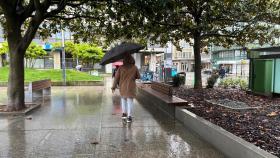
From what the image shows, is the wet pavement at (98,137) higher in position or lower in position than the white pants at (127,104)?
lower

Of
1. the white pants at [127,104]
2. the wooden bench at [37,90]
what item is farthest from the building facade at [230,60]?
the white pants at [127,104]

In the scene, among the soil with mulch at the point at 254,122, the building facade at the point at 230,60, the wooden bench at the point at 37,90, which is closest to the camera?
the soil with mulch at the point at 254,122

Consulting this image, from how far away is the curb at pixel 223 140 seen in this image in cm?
499

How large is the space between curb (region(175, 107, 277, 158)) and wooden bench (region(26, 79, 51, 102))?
6.93 m

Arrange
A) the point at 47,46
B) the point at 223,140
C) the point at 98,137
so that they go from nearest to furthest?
the point at 223,140, the point at 98,137, the point at 47,46

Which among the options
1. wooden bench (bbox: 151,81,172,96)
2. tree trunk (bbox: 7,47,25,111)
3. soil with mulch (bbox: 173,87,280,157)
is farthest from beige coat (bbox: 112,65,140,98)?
tree trunk (bbox: 7,47,25,111)

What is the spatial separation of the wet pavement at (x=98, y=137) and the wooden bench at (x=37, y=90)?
3003mm

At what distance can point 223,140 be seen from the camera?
598 cm

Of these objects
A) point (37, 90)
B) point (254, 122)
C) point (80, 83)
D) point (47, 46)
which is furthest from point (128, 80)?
point (47, 46)

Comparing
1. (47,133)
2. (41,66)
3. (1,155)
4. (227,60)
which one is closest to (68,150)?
(1,155)

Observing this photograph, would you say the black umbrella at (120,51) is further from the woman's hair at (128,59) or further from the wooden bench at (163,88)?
the wooden bench at (163,88)

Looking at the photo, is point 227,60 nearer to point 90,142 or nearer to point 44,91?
point 44,91

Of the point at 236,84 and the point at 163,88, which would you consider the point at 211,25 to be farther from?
the point at 236,84

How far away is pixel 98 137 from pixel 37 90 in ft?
26.3
